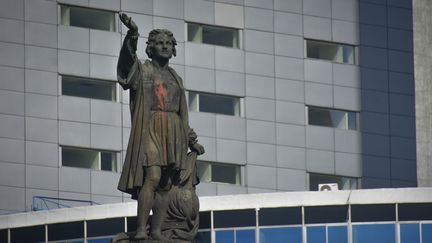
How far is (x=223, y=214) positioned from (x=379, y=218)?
6203mm

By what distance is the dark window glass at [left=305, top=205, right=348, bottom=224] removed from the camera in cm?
8388

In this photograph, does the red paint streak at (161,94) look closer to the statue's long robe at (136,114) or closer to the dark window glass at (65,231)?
the statue's long robe at (136,114)

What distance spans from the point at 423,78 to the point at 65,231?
87.5ft

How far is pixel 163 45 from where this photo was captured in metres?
36.8

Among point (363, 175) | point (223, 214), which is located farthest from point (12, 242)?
point (363, 175)

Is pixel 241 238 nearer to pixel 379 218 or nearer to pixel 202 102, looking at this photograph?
pixel 379 218

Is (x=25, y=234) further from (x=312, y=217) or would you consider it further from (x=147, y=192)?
(x=147, y=192)

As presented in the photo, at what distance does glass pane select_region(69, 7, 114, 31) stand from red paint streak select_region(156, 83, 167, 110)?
6634 cm

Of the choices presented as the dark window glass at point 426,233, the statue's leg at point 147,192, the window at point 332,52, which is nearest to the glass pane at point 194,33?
the window at point 332,52

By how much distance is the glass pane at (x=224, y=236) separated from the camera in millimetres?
83312

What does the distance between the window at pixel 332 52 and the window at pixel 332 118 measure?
2751 mm

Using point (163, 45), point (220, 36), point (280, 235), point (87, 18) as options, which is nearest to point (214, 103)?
point (220, 36)

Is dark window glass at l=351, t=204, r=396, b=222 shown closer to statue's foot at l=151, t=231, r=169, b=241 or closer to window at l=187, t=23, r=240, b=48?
window at l=187, t=23, r=240, b=48

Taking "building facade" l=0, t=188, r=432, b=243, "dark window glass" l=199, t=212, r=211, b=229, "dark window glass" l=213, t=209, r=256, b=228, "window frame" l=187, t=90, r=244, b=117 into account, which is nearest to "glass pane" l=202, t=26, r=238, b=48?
"window frame" l=187, t=90, r=244, b=117
